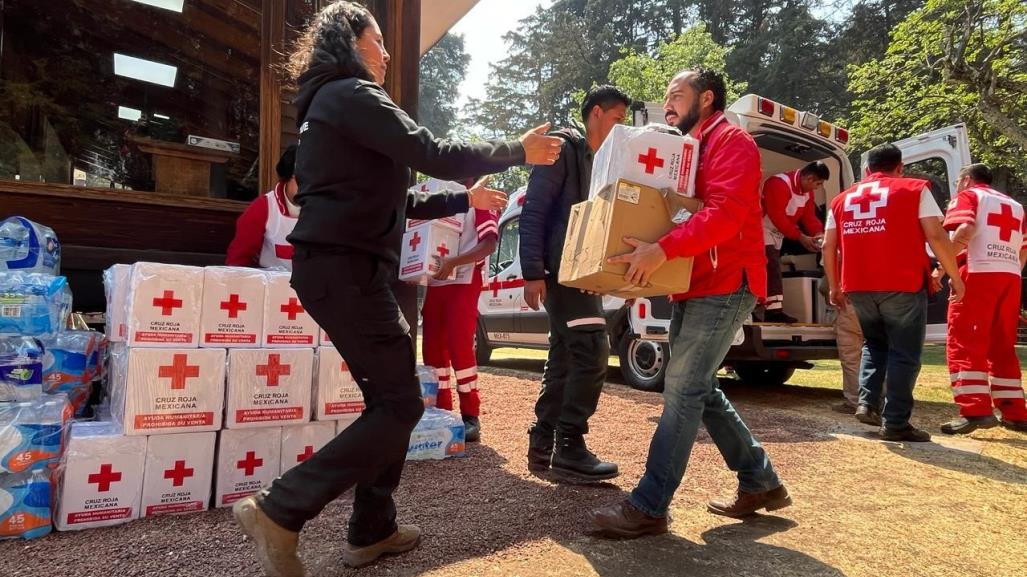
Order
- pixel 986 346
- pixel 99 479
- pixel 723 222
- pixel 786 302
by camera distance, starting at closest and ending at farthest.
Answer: pixel 723 222, pixel 99 479, pixel 986 346, pixel 786 302

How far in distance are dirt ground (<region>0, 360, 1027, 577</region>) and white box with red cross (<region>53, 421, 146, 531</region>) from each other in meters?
0.07

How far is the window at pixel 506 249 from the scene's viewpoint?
7.87m

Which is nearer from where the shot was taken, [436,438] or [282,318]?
[282,318]

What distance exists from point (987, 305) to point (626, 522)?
3.79 m

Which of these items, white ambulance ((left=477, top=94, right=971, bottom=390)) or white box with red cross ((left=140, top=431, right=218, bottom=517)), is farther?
white ambulance ((left=477, top=94, right=971, bottom=390))

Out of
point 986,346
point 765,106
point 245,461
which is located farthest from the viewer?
point 765,106

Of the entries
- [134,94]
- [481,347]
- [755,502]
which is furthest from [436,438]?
[481,347]

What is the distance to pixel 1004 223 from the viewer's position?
4531 mm

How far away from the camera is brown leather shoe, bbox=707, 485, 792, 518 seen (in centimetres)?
252

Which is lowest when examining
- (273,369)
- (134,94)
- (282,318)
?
(273,369)

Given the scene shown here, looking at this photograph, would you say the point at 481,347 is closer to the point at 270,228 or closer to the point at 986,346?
the point at 270,228

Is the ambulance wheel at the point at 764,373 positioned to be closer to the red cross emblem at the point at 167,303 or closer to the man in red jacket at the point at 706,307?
Answer: the man in red jacket at the point at 706,307

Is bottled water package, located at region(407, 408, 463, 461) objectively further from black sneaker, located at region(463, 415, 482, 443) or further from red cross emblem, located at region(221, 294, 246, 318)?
red cross emblem, located at region(221, 294, 246, 318)

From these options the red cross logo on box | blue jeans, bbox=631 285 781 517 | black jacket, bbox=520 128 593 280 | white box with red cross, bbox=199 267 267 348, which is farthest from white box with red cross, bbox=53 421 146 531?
the red cross logo on box
